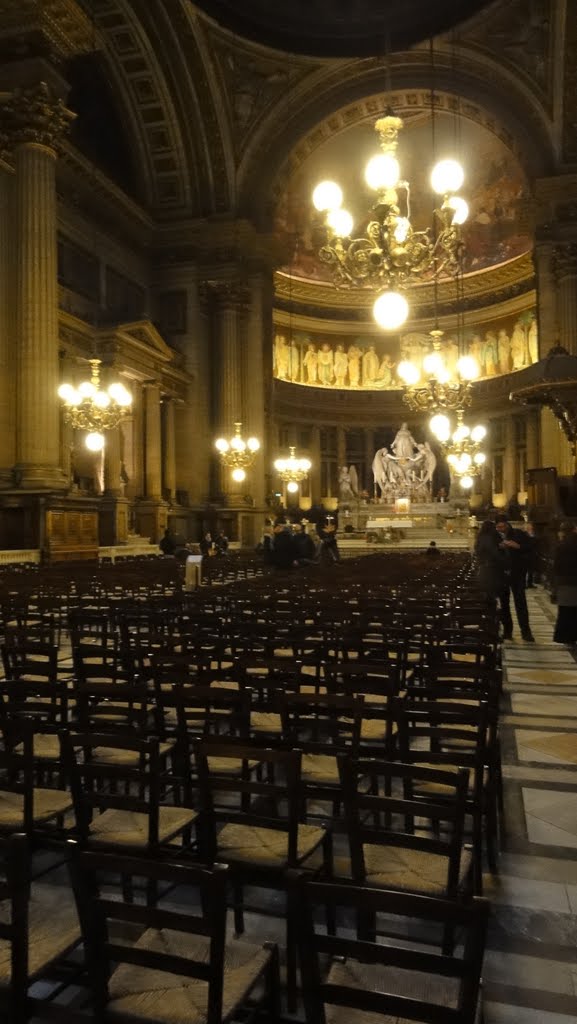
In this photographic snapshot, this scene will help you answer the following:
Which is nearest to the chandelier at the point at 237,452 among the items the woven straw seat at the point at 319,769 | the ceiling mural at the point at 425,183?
the ceiling mural at the point at 425,183

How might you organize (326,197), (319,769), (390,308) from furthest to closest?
(326,197) → (390,308) → (319,769)

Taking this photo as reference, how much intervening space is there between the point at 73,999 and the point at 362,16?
2574cm

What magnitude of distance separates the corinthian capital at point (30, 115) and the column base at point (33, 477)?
7.70 metres

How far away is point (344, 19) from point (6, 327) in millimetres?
13512

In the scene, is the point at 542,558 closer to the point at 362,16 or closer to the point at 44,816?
the point at 362,16

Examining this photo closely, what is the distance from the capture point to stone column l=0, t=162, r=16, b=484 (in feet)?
62.6

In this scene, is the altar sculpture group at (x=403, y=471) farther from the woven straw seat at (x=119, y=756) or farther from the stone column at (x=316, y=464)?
the woven straw seat at (x=119, y=756)

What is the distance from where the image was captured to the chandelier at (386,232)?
12328 millimetres

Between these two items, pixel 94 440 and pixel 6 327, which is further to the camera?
pixel 94 440

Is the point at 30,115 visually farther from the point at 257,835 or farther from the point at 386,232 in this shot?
the point at 257,835

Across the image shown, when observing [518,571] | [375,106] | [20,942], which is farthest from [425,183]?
[20,942]

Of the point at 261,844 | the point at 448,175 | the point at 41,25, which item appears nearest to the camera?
the point at 261,844

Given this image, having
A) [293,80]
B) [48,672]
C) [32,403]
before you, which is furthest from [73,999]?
[293,80]

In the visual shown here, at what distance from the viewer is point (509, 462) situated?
1495 inches
